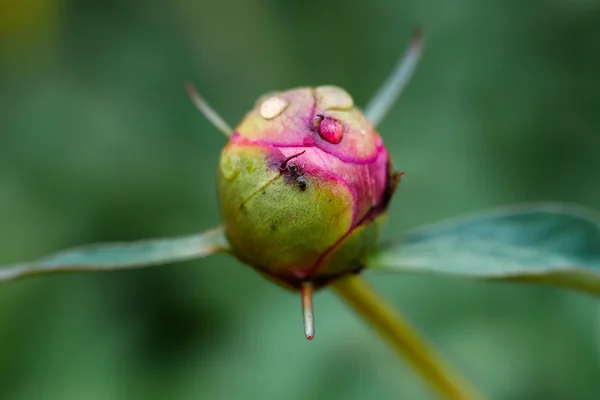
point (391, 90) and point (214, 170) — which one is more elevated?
point (391, 90)

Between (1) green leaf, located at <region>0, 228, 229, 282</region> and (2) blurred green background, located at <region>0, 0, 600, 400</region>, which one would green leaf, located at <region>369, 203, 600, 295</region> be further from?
(2) blurred green background, located at <region>0, 0, 600, 400</region>

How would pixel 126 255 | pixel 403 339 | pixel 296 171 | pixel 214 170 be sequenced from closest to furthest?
1. pixel 296 171
2. pixel 126 255
3. pixel 403 339
4. pixel 214 170

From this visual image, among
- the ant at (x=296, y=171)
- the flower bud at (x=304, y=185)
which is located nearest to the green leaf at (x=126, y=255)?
the flower bud at (x=304, y=185)

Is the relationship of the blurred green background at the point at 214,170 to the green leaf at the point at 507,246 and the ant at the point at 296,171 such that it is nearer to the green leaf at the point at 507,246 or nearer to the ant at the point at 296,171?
the green leaf at the point at 507,246

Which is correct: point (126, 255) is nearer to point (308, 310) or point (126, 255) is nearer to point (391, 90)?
point (308, 310)

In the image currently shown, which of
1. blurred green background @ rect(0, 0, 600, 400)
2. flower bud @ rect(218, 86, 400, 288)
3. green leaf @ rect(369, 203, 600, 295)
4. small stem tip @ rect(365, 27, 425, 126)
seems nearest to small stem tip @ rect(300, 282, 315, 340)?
flower bud @ rect(218, 86, 400, 288)

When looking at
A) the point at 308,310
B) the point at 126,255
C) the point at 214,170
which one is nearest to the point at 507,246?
the point at 308,310
